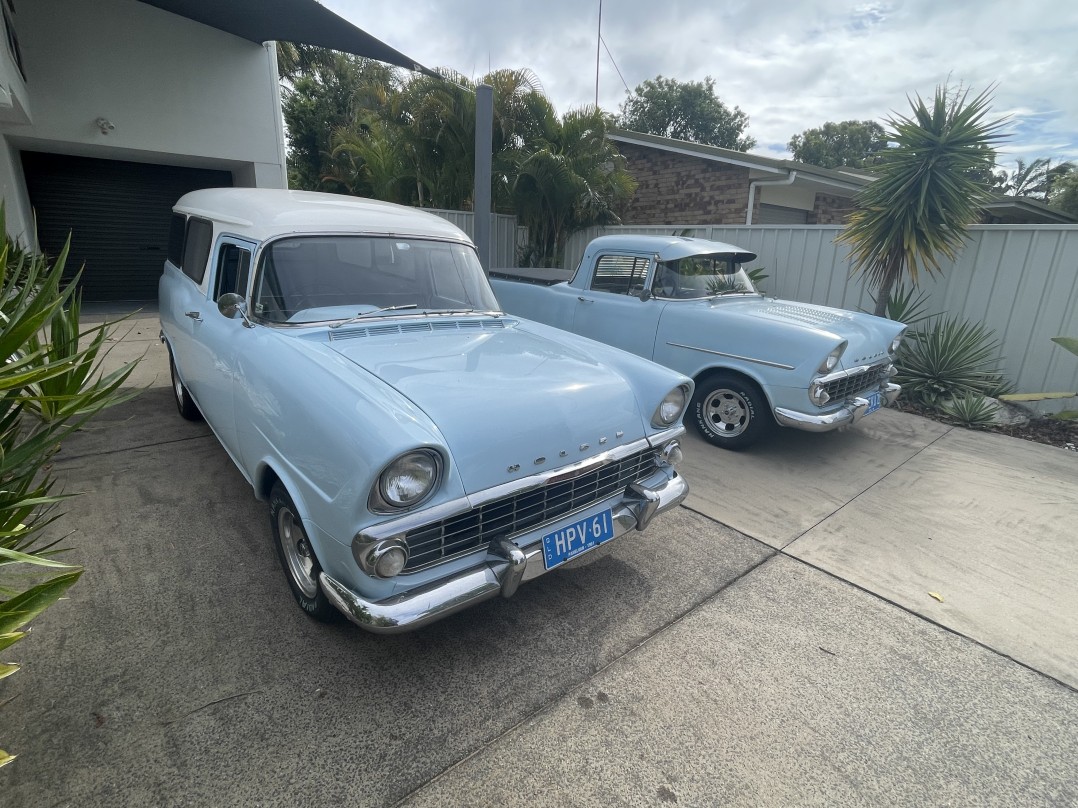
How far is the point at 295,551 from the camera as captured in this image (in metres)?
2.48

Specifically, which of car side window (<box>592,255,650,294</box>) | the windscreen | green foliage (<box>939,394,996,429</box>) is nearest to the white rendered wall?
car side window (<box>592,255,650,294</box>)

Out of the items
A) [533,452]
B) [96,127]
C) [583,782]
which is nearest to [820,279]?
[533,452]

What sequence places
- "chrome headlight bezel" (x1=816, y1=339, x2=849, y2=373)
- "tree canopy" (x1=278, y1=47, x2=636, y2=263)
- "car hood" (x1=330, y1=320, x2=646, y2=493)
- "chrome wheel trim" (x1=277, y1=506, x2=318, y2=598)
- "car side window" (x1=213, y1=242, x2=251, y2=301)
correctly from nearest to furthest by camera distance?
"car hood" (x1=330, y1=320, x2=646, y2=493)
"chrome wheel trim" (x1=277, y1=506, x2=318, y2=598)
"car side window" (x1=213, y1=242, x2=251, y2=301)
"chrome headlight bezel" (x1=816, y1=339, x2=849, y2=373)
"tree canopy" (x1=278, y1=47, x2=636, y2=263)

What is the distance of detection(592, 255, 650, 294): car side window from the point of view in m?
5.14

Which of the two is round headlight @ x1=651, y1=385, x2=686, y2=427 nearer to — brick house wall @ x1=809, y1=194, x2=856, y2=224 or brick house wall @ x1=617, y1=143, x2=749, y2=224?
brick house wall @ x1=617, y1=143, x2=749, y2=224

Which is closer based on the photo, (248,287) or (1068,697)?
(1068,697)

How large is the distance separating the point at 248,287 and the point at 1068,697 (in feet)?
13.5

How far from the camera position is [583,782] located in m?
1.79

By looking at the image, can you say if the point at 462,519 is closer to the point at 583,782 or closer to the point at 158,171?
the point at 583,782

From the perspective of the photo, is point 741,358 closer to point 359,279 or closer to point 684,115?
point 359,279

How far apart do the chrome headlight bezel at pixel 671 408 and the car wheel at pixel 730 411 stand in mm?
1900

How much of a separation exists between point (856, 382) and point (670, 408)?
2.65 metres

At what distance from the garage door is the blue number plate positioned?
11.4 meters

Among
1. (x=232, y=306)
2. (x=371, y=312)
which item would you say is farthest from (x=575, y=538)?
(x=232, y=306)
